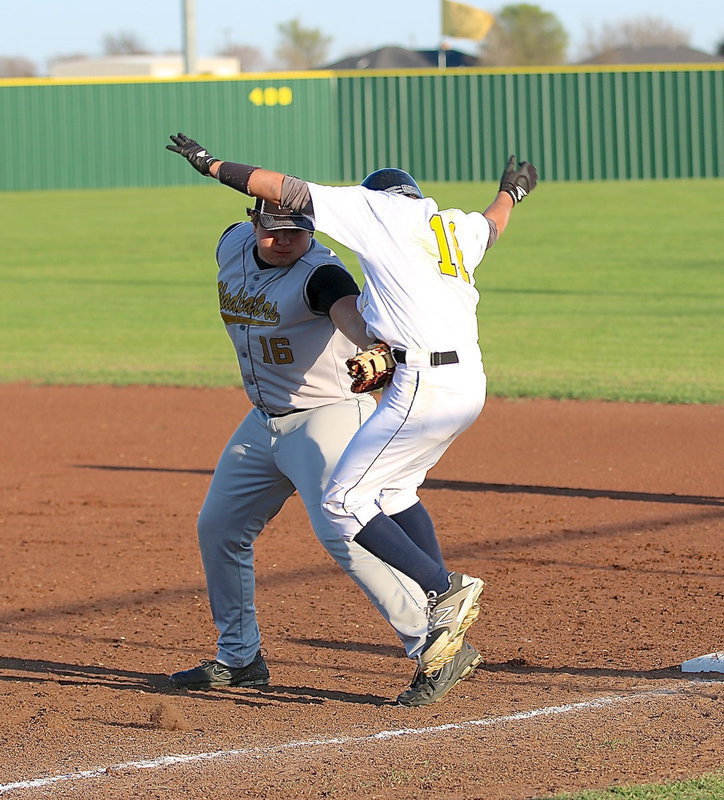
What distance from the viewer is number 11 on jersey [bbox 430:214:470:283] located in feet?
13.8

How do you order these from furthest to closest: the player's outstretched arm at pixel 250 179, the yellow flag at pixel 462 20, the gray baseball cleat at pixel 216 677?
the yellow flag at pixel 462 20 → the gray baseball cleat at pixel 216 677 → the player's outstretched arm at pixel 250 179

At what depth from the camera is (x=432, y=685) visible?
4312 millimetres

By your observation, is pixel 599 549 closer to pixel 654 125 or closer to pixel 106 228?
pixel 106 228

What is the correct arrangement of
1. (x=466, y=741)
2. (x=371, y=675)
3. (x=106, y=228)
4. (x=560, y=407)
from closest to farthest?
1. (x=466, y=741)
2. (x=371, y=675)
3. (x=560, y=407)
4. (x=106, y=228)

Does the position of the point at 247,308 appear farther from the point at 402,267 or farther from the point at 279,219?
the point at 402,267

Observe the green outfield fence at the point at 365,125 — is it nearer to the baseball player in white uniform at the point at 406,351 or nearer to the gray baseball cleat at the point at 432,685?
the baseball player in white uniform at the point at 406,351

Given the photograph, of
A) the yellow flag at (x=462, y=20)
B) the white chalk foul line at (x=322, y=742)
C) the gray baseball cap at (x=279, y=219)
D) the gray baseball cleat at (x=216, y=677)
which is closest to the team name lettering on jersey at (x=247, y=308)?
the gray baseball cap at (x=279, y=219)

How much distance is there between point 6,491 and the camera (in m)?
8.28

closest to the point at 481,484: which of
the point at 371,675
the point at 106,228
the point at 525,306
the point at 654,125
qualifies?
the point at 371,675

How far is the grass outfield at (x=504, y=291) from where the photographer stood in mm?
12562

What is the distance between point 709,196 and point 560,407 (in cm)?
2051

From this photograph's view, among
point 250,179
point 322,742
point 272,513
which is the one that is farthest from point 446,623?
point 250,179

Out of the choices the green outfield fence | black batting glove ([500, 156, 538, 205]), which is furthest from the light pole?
black batting glove ([500, 156, 538, 205])

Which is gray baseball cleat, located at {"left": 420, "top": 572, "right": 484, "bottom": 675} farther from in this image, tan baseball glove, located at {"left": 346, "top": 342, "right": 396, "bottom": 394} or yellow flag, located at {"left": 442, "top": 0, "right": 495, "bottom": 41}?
yellow flag, located at {"left": 442, "top": 0, "right": 495, "bottom": 41}
